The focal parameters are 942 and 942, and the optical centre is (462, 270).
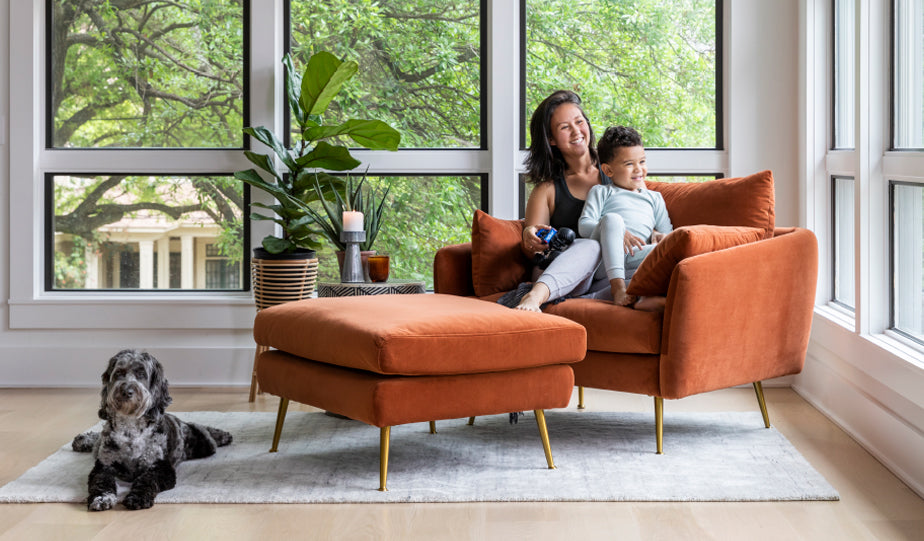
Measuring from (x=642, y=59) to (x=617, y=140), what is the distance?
0.99 m

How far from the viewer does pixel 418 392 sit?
8.18 ft

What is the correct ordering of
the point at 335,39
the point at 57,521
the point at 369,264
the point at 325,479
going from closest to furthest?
the point at 57,521
the point at 325,479
the point at 369,264
the point at 335,39

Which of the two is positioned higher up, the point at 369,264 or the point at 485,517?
the point at 369,264

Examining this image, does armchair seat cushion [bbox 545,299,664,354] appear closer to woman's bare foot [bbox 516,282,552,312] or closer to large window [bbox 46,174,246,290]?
woman's bare foot [bbox 516,282,552,312]

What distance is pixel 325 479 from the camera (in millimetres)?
2629

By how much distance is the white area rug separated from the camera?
2.49 metres

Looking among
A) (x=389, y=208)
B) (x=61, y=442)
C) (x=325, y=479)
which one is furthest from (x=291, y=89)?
(x=325, y=479)

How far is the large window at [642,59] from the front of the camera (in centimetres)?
425

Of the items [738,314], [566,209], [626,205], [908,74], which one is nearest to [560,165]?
[566,209]

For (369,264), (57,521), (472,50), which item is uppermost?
(472,50)

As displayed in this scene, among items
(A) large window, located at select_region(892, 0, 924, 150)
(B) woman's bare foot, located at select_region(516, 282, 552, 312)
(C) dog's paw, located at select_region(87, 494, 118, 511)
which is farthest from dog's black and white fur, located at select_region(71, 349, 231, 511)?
(A) large window, located at select_region(892, 0, 924, 150)

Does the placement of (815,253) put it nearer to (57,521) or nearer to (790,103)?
(790,103)

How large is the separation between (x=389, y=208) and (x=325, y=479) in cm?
189

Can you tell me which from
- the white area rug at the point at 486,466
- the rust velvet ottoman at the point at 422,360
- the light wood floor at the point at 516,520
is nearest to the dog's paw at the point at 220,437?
the white area rug at the point at 486,466
